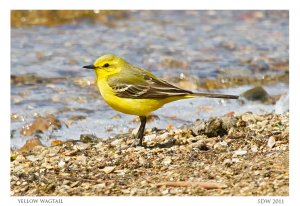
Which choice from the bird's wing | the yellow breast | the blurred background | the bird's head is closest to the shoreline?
the yellow breast

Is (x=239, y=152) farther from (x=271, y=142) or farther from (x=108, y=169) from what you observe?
(x=108, y=169)

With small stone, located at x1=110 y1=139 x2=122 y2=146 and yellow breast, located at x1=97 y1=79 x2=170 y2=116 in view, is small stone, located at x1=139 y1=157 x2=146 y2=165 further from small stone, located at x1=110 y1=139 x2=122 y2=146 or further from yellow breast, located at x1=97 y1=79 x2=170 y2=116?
small stone, located at x1=110 y1=139 x2=122 y2=146

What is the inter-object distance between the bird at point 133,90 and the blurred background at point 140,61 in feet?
3.95

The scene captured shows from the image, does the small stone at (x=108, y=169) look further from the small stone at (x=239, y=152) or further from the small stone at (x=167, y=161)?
the small stone at (x=239, y=152)

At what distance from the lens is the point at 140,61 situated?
12516 mm

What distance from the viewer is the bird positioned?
316 inches

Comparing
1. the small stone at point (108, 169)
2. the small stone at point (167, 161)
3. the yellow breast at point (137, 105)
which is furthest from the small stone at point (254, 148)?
the small stone at point (108, 169)

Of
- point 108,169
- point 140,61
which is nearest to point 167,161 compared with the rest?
point 108,169

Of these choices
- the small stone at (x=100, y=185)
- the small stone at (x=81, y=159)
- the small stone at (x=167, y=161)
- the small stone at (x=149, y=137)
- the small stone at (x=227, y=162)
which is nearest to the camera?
the small stone at (x=100, y=185)

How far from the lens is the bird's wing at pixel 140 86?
26.3 feet

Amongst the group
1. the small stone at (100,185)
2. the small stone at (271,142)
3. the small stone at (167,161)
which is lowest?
the small stone at (100,185)

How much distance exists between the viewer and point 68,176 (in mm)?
7500

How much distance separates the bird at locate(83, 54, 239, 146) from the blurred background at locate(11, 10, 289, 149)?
1205mm

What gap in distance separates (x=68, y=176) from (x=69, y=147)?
3.62 ft
